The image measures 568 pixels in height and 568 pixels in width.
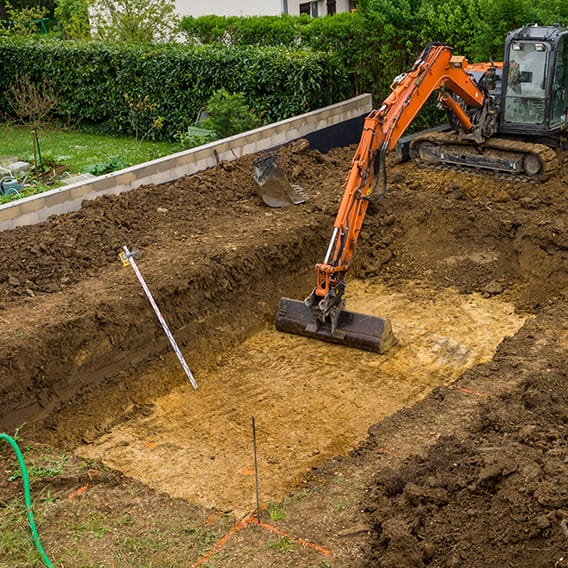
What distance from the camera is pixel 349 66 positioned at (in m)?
18.3

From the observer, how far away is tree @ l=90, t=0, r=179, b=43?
21734mm

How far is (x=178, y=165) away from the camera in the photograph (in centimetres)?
1484

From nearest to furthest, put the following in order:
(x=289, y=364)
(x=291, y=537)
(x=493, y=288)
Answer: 1. (x=291, y=537)
2. (x=289, y=364)
3. (x=493, y=288)

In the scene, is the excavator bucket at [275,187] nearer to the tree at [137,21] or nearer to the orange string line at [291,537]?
the orange string line at [291,537]

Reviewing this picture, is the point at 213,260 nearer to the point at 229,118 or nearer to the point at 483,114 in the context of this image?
the point at 483,114

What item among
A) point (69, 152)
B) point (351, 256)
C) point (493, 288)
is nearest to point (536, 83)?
point (493, 288)

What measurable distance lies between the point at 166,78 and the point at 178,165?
5.80 m

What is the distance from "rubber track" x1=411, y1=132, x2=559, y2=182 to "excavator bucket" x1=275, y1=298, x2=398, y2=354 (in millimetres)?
4606

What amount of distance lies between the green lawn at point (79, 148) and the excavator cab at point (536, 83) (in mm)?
6586

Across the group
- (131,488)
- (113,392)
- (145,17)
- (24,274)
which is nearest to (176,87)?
(145,17)

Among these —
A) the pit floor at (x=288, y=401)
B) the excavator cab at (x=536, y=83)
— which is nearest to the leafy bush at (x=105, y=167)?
the pit floor at (x=288, y=401)

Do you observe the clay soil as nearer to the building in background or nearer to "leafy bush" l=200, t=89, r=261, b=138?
"leafy bush" l=200, t=89, r=261, b=138

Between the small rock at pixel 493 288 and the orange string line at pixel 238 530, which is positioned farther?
the small rock at pixel 493 288

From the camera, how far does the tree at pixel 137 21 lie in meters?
21.7
